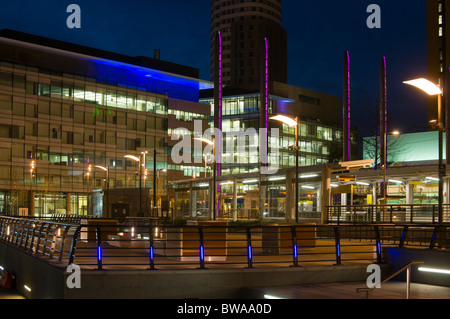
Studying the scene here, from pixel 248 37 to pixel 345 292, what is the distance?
168632mm

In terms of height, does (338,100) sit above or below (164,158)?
above

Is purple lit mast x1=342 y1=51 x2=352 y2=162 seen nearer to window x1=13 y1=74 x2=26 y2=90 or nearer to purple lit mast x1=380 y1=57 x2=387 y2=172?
purple lit mast x1=380 y1=57 x2=387 y2=172

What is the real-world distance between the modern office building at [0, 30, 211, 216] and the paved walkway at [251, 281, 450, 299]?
192 feet

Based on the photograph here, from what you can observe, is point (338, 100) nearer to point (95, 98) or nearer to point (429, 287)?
point (95, 98)

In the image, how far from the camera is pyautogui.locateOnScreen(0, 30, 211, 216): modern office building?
79.5 metres

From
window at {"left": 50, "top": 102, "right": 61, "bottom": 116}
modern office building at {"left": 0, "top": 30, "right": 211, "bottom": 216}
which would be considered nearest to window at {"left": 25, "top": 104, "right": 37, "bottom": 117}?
modern office building at {"left": 0, "top": 30, "right": 211, "bottom": 216}

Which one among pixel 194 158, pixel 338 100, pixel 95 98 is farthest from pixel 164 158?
pixel 338 100

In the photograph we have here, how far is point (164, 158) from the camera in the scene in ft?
323

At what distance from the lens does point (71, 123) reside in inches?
3393

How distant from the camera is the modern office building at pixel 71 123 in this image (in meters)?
79.5

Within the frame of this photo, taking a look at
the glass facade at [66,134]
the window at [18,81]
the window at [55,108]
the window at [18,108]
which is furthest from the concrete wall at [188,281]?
the window at [55,108]

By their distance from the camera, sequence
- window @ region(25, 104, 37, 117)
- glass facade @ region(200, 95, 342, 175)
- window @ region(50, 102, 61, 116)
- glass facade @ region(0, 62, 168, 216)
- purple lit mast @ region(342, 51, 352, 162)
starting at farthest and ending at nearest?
glass facade @ region(200, 95, 342, 175) → window @ region(50, 102, 61, 116) → window @ region(25, 104, 37, 117) → glass facade @ region(0, 62, 168, 216) → purple lit mast @ region(342, 51, 352, 162)
